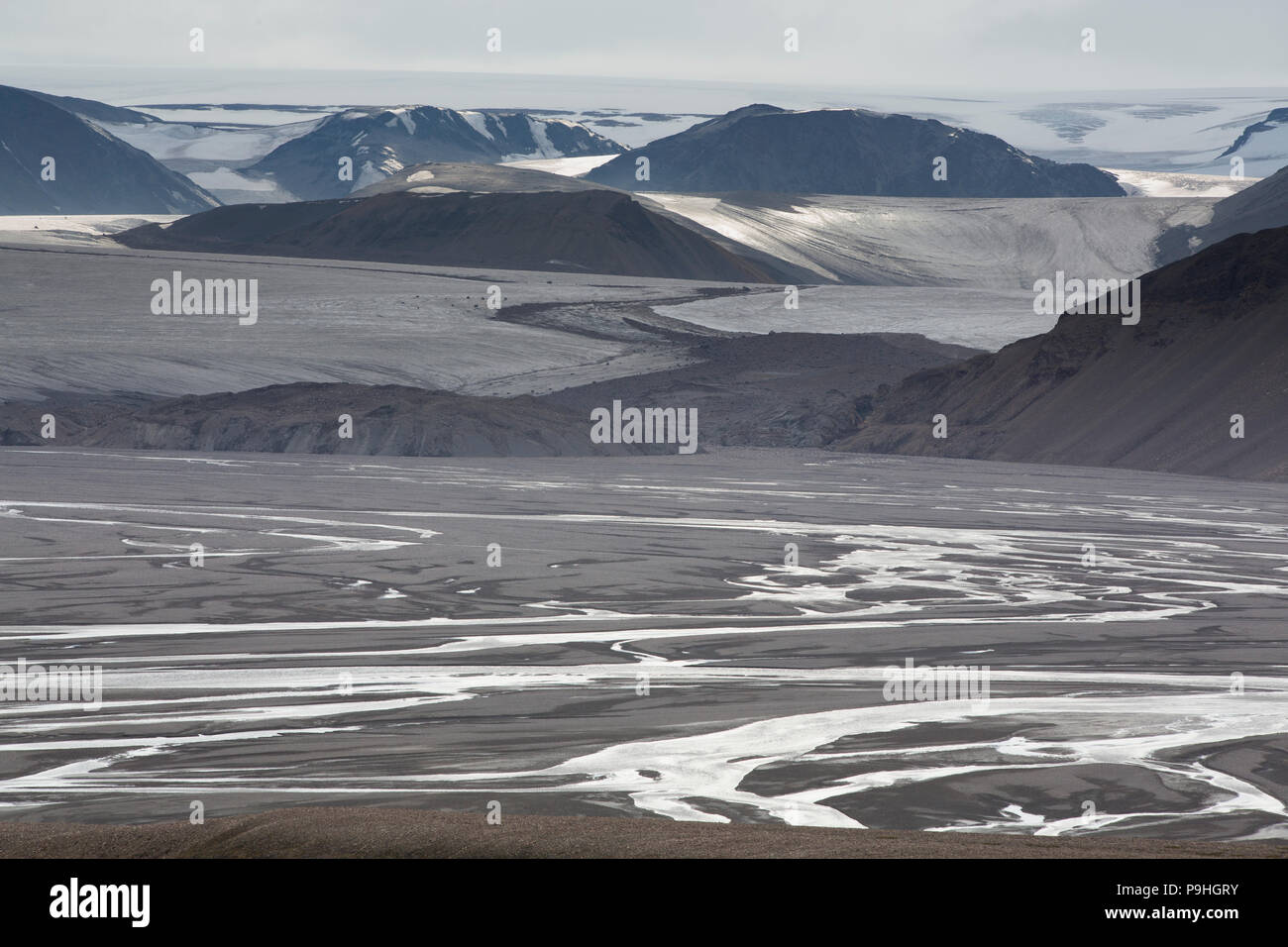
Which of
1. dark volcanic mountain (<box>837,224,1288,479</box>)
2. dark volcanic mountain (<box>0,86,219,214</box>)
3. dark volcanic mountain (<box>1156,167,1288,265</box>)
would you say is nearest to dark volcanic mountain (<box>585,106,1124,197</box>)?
dark volcanic mountain (<box>0,86,219,214</box>)

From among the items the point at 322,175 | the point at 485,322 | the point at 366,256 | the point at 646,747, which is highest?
the point at 322,175

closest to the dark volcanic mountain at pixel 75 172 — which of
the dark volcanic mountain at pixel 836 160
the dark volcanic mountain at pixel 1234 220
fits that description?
the dark volcanic mountain at pixel 836 160

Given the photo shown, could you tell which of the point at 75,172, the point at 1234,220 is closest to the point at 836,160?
the point at 1234,220

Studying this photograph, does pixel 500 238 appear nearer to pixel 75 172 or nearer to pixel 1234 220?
pixel 1234 220

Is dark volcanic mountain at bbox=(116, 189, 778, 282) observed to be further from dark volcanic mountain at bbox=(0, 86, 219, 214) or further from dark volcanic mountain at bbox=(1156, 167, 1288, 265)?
dark volcanic mountain at bbox=(0, 86, 219, 214)

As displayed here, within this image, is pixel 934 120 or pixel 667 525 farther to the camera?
pixel 934 120

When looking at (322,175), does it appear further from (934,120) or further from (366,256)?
(366,256)
